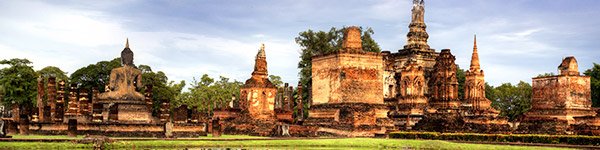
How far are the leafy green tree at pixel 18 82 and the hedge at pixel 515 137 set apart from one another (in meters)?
41.0

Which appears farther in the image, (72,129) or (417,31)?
(417,31)

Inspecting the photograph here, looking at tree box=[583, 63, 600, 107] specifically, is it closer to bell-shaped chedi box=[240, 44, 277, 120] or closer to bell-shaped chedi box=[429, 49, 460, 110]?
bell-shaped chedi box=[429, 49, 460, 110]

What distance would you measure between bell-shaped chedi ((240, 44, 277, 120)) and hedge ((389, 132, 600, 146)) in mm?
7544

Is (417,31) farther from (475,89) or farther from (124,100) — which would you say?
(124,100)

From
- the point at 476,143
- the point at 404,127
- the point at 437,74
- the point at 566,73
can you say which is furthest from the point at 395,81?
the point at 476,143

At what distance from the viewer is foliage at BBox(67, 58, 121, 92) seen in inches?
2514

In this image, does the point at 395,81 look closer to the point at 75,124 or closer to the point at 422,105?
the point at 422,105

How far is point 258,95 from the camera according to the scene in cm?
3828

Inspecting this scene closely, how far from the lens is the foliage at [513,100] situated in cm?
6625

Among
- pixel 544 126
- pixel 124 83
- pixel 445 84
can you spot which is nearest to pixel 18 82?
pixel 124 83

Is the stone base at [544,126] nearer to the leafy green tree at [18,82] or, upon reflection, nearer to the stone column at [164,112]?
the stone column at [164,112]

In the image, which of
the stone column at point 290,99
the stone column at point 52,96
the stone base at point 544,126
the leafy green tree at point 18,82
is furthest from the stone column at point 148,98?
the leafy green tree at point 18,82

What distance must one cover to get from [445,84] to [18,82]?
38.9 m

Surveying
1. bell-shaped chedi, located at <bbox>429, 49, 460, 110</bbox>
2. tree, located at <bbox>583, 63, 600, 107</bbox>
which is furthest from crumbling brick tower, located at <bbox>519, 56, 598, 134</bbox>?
tree, located at <bbox>583, 63, 600, 107</bbox>
